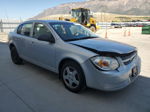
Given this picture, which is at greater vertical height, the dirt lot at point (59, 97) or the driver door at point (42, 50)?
the driver door at point (42, 50)

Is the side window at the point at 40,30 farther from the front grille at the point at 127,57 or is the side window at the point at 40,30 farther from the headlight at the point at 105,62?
the front grille at the point at 127,57

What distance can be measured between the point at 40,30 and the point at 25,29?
98 centimetres

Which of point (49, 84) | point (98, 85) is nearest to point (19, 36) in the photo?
point (49, 84)

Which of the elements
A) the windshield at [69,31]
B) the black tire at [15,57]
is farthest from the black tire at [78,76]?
the black tire at [15,57]

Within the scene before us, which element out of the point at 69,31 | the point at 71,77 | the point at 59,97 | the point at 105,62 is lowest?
the point at 59,97

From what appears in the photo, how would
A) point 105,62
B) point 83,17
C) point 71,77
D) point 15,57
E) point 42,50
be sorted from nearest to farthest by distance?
1. point 105,62
2. point 71,77
3. point 42,50
4. point 15,57
5. point 83,17

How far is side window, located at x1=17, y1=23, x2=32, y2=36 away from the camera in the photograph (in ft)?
13.9

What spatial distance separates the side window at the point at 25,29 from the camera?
4231mm

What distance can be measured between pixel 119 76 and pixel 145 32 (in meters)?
16.1

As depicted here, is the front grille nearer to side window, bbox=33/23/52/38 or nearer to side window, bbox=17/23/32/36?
side window, bbox=33/23/52/38

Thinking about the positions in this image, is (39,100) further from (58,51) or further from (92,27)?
(92,27)

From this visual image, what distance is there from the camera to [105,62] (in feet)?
8.23

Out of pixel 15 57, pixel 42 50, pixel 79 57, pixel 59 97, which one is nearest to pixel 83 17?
pixel 15 57

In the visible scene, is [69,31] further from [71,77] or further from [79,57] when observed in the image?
[71,77]
